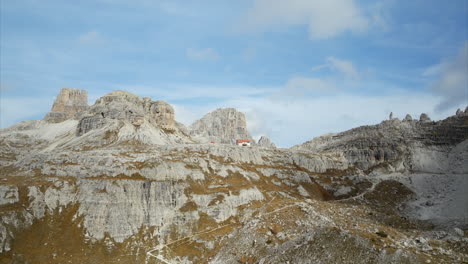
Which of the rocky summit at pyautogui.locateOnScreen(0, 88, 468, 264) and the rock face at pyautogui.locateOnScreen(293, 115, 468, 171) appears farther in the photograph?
the rock face at pyautogui.locateOnScreen(293, 115, 468, 171)

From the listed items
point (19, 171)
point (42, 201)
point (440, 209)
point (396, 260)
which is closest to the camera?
point (396, 260)

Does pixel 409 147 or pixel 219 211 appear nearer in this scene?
pixel 219 211

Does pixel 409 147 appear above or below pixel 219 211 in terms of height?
above

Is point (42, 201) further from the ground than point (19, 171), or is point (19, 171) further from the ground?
point (19, 171)

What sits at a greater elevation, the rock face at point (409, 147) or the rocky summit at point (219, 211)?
the rock face at point (409, 147)

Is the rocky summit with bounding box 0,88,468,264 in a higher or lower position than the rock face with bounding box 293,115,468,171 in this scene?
lower

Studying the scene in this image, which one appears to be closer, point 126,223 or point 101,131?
Result: point 126,223

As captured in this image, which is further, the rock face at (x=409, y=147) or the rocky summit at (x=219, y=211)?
the rock face at (x=409, y=147)

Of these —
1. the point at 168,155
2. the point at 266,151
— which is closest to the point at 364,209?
the point at 266,151

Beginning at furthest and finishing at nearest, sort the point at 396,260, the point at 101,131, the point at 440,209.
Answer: the point at 101,131, the point at 440,209, the point at 396,260

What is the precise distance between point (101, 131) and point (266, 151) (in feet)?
323

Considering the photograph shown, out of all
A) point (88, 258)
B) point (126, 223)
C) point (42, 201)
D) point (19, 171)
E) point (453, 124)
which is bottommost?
point (88, 258)

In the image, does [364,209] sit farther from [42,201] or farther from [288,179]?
[42,201]

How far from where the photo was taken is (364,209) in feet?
383
